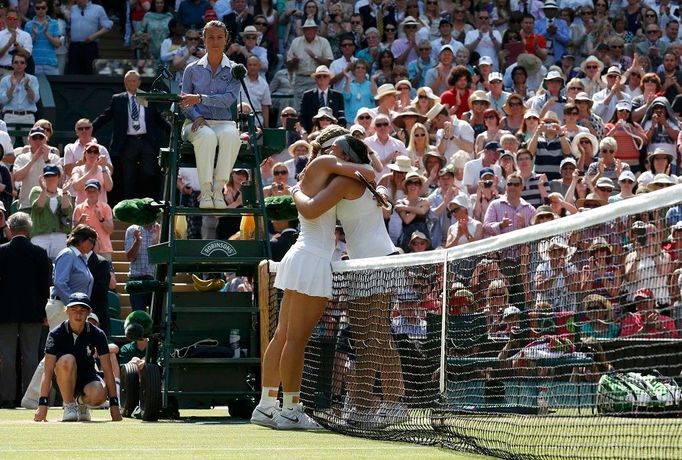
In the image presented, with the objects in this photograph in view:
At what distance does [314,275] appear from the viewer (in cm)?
1100

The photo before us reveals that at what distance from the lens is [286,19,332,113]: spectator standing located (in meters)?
25.2

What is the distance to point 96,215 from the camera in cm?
1967

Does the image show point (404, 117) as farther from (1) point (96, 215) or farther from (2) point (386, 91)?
(1) point (96, 215)

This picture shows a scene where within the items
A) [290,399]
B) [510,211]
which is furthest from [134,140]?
[290,399]

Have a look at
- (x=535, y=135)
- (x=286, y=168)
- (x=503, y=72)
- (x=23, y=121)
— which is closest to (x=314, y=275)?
(x=286, y=168)

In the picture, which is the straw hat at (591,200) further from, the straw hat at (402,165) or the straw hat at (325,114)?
the straw hat at (325,114)

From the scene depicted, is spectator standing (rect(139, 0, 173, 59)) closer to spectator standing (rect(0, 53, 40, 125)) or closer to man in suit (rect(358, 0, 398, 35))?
spectator standing (rect(0, 53, 40, 125))

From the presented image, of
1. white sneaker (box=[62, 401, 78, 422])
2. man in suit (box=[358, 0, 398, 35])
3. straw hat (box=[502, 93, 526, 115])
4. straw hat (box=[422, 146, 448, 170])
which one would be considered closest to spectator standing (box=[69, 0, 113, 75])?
man in suit (box=[358, 0, 398, 35])

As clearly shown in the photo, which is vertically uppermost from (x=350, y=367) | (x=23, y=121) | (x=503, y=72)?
(x=503, y=72)

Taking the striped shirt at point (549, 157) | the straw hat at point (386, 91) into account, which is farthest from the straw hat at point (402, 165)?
the straw hat at point (386, 91)

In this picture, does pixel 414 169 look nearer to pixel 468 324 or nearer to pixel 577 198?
pixel 577 198

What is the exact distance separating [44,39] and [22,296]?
863cm

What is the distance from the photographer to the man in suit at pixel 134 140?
846 inches

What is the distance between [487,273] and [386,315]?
125 centimetres
